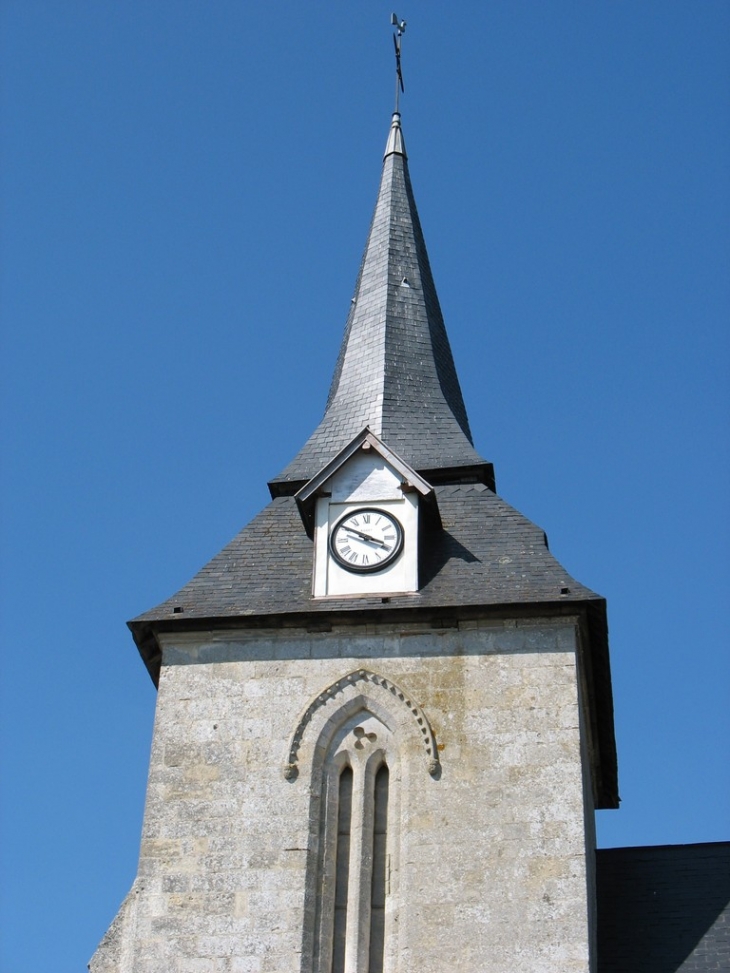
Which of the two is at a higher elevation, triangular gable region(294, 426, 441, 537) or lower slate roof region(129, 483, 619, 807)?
triangular gable region(294, 426, 441, 537)

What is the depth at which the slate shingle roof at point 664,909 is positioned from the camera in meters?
21.1

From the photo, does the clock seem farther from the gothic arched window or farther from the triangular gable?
the gothic arched window

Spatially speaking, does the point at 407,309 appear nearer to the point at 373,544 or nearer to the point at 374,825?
the point at 373,544

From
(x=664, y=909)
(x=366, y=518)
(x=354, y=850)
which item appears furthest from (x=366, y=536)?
(x=664, y=909)

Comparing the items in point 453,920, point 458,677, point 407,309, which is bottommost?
point 453,920

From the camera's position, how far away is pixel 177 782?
2131 centimetres

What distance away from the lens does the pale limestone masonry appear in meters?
19.8

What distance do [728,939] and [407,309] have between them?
37.0 feet

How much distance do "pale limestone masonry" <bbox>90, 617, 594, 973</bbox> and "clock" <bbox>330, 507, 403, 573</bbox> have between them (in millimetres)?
1182

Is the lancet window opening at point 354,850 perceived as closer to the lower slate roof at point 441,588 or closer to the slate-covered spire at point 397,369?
the lower slate roof at point 441,588

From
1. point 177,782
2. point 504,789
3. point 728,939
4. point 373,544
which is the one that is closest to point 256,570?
point 373,544

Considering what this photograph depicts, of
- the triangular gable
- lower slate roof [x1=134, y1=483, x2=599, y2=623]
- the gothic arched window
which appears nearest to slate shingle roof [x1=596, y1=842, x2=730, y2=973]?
the gothic arched window

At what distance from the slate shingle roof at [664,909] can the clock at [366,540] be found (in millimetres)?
5030

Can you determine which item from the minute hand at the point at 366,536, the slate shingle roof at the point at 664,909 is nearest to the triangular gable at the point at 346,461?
the minute hand at the point at 366,536
